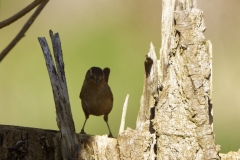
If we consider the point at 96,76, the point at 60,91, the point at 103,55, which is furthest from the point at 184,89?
the point at 103,55

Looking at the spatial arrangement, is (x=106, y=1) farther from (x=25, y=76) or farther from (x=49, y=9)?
(x=25, y=76)

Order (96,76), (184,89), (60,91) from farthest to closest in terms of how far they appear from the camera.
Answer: (96,76)
(60,91)
(184,89)

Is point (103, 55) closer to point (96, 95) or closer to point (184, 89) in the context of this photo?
point (96, 95)

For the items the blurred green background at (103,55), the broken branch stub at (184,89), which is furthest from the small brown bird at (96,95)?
the broken branch stub at (184,89)

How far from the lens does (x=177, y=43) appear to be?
3.22m

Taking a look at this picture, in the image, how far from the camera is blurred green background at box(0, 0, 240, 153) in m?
6.15

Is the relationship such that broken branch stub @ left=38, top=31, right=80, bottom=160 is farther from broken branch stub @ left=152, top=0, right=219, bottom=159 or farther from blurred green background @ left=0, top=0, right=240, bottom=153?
blurred green background @ left=0, top=0, right=240, bottom=153

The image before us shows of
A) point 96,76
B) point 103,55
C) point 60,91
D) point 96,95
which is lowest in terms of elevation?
point 60,91

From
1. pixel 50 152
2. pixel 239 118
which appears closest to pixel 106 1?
pixel 239 118

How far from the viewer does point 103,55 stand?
7.10 m

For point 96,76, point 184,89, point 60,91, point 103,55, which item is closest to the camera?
point 184,89

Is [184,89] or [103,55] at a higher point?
[103,55]

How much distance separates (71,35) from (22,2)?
0.82 m

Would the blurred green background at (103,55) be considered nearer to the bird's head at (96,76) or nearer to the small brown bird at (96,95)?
the small brown bird at (96,95)
